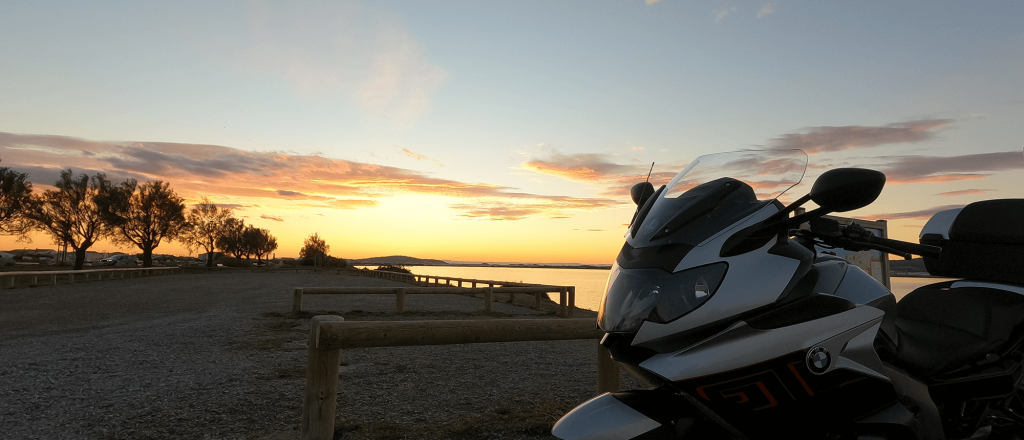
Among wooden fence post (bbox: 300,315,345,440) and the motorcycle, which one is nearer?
the motorcycle

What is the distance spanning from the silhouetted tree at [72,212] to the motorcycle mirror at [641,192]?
41868 mm

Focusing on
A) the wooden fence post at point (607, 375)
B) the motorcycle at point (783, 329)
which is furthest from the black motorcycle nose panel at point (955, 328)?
the wooden fence post at point (607, 375)

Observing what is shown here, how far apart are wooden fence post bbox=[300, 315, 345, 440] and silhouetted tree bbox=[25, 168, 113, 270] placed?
39.9 m

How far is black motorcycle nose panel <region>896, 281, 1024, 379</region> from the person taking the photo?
1965 millimetres

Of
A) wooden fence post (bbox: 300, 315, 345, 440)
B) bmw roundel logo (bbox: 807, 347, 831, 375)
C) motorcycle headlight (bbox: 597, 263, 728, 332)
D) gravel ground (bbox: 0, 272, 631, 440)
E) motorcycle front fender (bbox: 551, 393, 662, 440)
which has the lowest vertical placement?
gravel ground (bbox: 0, 272, 631, 440)

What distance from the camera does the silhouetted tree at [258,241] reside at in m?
83.4

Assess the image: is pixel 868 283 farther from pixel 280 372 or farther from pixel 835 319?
pixel 280 372

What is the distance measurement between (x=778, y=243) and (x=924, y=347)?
2.46 feet

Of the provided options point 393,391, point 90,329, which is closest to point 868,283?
point 393,391

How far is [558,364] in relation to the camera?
7508mm

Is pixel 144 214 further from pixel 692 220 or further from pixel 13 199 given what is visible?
pixel 692 220

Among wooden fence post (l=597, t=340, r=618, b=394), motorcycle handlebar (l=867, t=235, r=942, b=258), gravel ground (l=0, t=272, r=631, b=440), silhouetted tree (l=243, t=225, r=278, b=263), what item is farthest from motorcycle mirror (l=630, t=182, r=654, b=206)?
silhouetted tree (l=243, t=225, r=278, b=263)

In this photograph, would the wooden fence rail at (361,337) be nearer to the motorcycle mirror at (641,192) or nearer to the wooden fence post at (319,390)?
the wooden fence post at (319,390)

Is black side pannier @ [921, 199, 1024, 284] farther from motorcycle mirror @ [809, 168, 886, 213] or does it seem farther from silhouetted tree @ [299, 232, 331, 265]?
silhouetted tree @ [299, 232, 331, 265]
